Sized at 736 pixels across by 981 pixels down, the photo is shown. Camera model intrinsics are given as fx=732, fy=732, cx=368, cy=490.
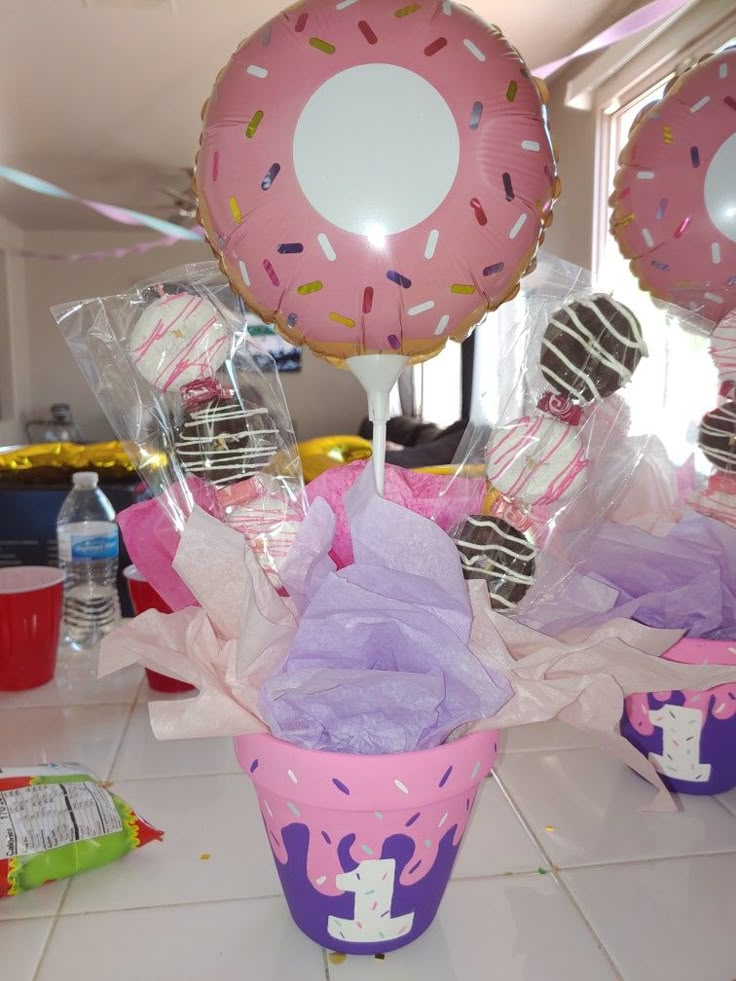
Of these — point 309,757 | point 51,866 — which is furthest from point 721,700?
point 51,866

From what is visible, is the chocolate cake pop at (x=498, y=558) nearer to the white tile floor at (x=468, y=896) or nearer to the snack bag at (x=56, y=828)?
the white tile floor at (x=468, y=896)

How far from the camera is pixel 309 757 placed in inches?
19.1

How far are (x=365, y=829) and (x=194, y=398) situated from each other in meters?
0.34

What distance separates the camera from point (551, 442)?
22.0 inches

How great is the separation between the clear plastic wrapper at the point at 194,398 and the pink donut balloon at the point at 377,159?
0.07 meters

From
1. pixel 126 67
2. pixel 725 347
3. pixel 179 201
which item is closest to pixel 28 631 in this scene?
pixel 725 347

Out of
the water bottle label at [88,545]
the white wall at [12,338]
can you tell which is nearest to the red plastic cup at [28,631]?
the water bottle label at [88,545]

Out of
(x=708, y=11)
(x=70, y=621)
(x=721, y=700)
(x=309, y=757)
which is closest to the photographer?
(x=309, y=757)

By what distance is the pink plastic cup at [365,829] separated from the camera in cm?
48

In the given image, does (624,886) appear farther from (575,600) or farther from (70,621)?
(70,621)

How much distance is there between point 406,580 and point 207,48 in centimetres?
302

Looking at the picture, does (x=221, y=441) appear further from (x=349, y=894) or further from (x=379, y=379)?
(x=349, y=894)

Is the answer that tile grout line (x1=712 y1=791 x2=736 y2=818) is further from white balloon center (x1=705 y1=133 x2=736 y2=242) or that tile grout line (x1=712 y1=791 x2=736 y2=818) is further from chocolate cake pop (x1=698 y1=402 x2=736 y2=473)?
white balloon center (x1=705 y1=133 x2=736 y2=242)

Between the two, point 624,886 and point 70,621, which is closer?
point 624,886
